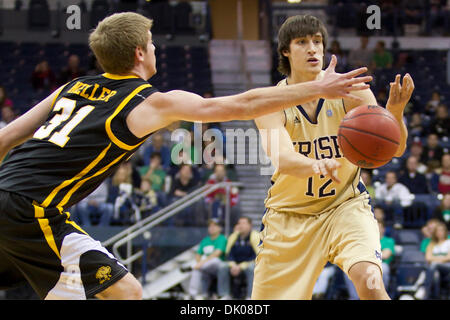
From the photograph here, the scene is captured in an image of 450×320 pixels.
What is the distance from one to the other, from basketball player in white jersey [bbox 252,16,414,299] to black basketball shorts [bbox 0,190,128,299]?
1.41 m

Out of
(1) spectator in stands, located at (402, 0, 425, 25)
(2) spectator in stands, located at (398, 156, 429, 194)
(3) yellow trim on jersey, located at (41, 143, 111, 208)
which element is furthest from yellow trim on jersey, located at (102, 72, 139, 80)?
(1) spectator in stands, located at (402, 0, 425, 25)

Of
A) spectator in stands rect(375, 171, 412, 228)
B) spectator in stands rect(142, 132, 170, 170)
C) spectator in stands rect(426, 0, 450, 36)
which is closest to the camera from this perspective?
spectator in stands rect(375, 171, 412, 228)

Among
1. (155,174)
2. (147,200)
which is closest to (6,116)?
(155,174)

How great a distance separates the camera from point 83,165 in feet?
12.3

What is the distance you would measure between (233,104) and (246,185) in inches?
349

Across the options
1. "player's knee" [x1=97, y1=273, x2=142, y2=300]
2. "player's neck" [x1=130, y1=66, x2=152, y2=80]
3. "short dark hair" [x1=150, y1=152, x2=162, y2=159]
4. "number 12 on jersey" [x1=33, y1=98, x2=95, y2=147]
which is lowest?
"short dark hair" [x1=150, y1=152, x2=162, y2=159]

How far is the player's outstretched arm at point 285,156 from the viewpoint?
3.84 metres

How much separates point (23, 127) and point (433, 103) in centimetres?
1151

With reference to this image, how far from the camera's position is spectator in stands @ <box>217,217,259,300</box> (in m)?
9.38

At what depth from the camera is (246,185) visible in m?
12.5

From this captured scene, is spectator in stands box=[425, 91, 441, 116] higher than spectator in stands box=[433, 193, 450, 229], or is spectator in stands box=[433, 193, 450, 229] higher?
spectator in stands box=[425, 91, 441, 116]

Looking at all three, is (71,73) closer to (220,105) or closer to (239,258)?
(239,258)

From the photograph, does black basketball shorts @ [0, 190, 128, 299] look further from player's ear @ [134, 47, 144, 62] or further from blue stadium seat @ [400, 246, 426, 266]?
blue stadium seat @ [400, 246, 426, 266]
